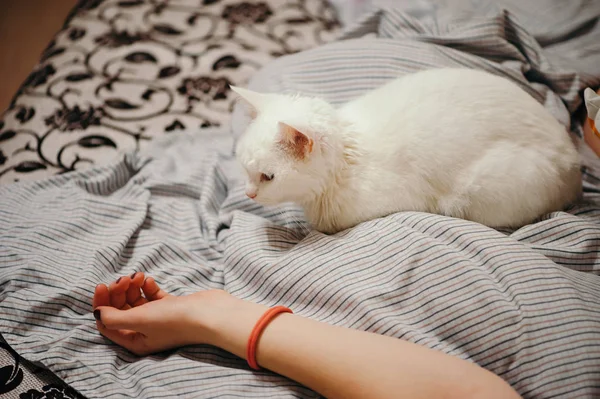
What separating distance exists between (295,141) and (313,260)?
0.23 metres

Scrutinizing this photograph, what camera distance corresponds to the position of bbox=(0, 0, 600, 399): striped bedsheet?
65 centimetres

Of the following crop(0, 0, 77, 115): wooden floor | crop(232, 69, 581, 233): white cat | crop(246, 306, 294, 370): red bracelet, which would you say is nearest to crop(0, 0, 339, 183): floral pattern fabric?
crop(0, 0, 77, 115): wooden floor

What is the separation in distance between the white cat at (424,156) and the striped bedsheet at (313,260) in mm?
65

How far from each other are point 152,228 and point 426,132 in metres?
0.68

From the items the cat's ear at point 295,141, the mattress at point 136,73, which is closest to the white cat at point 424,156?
the cat's ear at point 295,141

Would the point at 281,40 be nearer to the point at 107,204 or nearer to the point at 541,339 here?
the point at 107,204

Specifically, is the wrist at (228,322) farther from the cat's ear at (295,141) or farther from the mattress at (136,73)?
the mattress at (136,73)

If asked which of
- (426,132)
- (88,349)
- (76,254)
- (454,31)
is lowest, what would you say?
(88,349)

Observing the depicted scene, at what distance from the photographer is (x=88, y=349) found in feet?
2.55

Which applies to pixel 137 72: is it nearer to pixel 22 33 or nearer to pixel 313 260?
pixel 313 260

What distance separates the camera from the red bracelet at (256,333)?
26.9 inches

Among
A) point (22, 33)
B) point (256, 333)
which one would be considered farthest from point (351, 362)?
point (22, 33)

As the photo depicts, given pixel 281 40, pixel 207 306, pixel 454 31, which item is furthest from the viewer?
pixel 281 40

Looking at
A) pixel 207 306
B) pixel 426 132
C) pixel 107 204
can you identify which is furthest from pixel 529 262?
pixel 107 204
